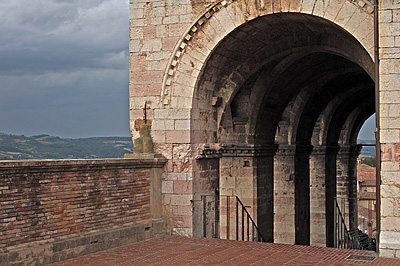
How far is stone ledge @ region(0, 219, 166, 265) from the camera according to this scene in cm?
821

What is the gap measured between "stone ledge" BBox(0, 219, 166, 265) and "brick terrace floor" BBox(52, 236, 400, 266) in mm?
139

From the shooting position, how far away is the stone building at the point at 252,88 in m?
9.17

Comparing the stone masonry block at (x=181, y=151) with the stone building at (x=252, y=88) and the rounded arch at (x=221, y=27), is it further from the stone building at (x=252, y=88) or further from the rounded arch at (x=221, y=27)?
the rounded arch at (x=221, y=27)

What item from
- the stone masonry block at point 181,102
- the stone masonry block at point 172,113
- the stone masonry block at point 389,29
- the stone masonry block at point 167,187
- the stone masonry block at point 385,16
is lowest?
the stone masonry block at point 167,187

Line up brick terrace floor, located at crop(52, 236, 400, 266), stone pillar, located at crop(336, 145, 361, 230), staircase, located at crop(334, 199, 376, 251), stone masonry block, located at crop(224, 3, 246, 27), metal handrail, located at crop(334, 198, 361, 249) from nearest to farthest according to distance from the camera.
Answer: brick terrace floor, located at crop(52, 236, 400, 266), stone masonry block, located at crop(224, 3, 246, 27), metal handrail, located at crop(334, 198, 361, 249), staircase, located at crop(334, 199, 376, 251), stone pillar, located at crop(336, 145, 361, 230)

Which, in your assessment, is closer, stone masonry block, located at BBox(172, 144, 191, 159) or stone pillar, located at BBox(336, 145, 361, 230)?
stone masonry block, located at BBox(172, 144, 191, 159)

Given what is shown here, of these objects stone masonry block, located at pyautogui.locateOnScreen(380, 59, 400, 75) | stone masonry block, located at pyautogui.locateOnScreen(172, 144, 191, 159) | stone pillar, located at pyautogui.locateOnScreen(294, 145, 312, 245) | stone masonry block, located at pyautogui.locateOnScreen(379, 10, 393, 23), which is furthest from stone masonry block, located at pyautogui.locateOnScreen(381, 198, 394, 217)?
stone pillar, located at pyautogui.locateOnScreen(294, 145, 312, 245)

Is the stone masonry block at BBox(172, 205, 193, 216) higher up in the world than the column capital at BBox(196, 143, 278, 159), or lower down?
lower down

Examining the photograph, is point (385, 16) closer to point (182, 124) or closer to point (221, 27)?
point (221, 27)

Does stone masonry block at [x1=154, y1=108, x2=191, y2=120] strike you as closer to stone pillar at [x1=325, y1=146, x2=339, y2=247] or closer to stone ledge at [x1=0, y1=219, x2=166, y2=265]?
stone ledge at [x1=0, y1=219, x2=166, y2=265]

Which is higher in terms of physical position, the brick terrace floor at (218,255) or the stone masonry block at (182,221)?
the stone masonry block at (182,221)

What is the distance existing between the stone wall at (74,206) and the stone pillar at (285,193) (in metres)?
6.66

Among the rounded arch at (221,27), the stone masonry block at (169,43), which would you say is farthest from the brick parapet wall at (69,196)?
the stone masonry block at (169,43)

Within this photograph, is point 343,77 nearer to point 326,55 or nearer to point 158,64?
point 326,55
